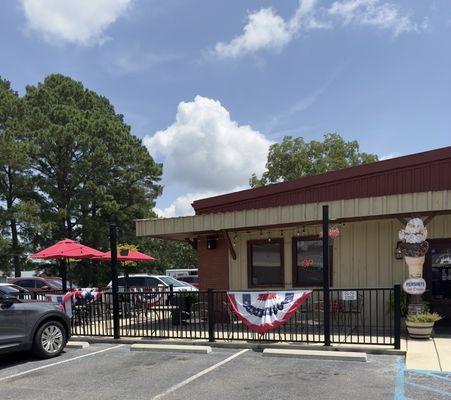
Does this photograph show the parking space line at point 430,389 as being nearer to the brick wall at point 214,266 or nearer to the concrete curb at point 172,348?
the concrete curb at point 172,348

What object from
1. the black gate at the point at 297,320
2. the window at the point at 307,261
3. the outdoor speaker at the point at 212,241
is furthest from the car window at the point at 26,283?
the window at the point at 307,261

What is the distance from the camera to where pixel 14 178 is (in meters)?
32.8

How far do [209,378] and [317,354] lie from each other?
2.10 meters

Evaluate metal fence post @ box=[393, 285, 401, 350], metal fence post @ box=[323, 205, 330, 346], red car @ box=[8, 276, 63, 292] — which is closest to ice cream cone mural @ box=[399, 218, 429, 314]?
metal fence post @ box=[393, 285, 401, 350]

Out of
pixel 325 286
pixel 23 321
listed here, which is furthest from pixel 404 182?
pixel 23 321

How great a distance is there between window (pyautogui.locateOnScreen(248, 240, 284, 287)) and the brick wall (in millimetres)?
733

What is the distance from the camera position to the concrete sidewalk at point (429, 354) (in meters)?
7.35

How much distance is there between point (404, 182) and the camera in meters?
11.9

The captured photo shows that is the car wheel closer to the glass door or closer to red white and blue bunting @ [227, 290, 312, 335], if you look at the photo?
red white and blue bunting @ [227, 290, 312, 335]

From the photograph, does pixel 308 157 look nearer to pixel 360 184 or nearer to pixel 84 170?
pixel 84 170

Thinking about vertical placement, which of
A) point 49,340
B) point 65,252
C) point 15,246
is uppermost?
point 65,252

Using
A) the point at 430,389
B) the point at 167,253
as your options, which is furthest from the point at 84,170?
the point at 430,389

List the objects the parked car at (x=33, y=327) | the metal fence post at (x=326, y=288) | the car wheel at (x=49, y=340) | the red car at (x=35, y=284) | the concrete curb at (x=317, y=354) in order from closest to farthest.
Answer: the concrete curb at (x=317, y=354) → the parked car at (x=33, y=327) → the car wheel at (x=49, y=340) → the metal fence post at (x=326, y=288) → the red car at (x=35, y=284)

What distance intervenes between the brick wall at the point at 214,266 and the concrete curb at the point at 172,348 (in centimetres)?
422
